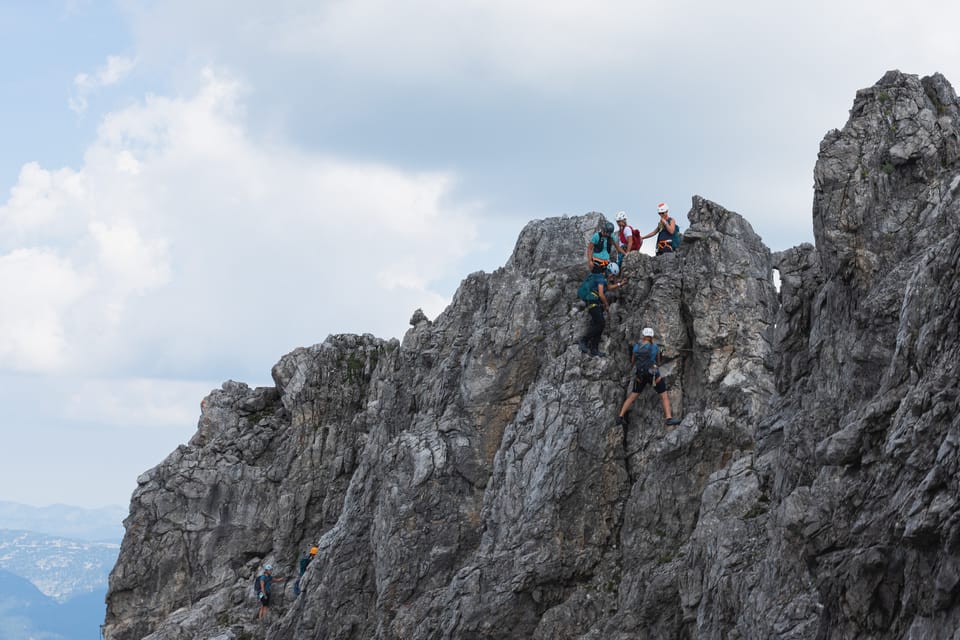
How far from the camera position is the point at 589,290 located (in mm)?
36625

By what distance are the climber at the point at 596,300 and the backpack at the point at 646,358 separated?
8.14ft

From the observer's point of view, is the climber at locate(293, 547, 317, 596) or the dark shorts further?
the climber at locate(293, 547, 317, 596)

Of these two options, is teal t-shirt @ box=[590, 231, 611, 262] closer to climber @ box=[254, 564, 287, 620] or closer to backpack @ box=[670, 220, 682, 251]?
backpack @ box=[670, 220, 682, 251]

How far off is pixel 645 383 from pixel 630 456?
261 cm

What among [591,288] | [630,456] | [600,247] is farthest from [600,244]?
[630,456]

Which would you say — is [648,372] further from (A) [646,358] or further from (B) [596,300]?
(B) [596,300]

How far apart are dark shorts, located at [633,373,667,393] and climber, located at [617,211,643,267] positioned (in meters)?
5.46

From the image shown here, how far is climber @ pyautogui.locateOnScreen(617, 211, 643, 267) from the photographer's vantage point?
3787cm

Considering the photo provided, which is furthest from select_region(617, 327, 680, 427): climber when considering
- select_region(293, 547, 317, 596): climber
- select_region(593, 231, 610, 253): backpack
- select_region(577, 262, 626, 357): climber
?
select_region(293, 547, 317, 596): climber

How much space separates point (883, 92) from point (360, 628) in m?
27.4

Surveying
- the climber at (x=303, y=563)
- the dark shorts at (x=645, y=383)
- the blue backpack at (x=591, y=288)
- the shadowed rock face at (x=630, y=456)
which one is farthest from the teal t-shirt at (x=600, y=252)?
the climber at (x=303, y=563)

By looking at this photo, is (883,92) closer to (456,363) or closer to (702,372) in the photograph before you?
(702,372)

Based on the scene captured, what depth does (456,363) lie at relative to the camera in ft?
135

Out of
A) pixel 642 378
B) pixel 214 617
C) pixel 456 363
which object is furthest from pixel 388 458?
pixel 214 617
